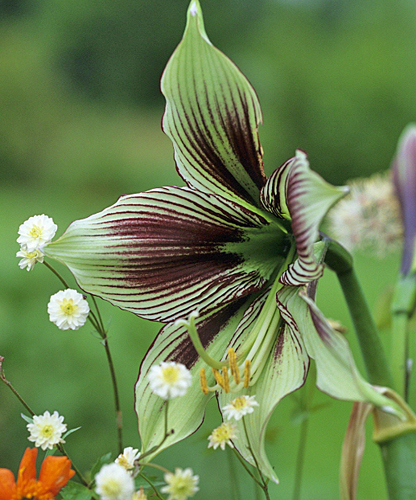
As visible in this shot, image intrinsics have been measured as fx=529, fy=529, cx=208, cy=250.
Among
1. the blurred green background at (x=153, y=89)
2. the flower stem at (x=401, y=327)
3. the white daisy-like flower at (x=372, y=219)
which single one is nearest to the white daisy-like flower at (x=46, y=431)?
the flower stem at (x=401, y=327)

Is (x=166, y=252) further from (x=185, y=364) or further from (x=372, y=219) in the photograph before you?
(x=372, y=219)

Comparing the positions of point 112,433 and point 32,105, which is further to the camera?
point 32,105

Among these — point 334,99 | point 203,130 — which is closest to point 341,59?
point 334,99

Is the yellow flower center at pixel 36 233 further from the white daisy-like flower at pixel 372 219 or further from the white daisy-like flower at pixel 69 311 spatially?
the white daisy-like flower at pixel 372 219

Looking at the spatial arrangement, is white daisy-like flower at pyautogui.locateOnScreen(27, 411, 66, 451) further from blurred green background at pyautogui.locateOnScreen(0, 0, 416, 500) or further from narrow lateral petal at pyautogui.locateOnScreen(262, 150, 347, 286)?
blurred green background at pyautogui.locateOnScreen(0, 0, 416, 500)

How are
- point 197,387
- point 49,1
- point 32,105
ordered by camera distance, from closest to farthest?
point 197,387
point 32,105
point 49,1

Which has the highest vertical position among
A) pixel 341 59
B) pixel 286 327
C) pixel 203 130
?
pixel 341 59

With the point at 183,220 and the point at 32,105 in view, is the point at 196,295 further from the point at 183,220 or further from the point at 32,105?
the point at 32,105
